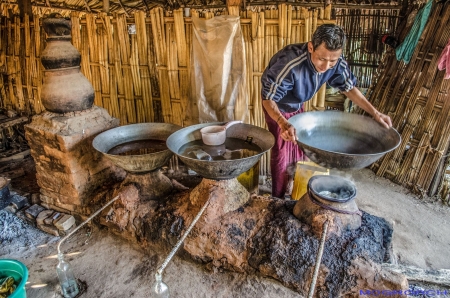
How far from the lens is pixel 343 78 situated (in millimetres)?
2744

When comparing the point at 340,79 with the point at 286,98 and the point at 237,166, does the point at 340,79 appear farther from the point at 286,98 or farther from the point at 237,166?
the point at 237,166

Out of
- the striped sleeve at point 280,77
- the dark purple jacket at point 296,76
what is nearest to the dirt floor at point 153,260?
the dark purple jacket at point 296,76

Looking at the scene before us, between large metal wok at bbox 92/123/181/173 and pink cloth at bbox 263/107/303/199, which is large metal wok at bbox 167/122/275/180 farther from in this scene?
pink cloth at bbox 263/107/303/199

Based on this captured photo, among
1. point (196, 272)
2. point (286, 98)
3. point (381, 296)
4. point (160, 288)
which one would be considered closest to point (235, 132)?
point (286, 98)

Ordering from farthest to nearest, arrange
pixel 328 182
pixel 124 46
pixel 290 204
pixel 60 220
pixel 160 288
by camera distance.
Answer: pixel 124 46
pixel 60 220
pixel 290 204
pixel 328 182
pixel 160 288

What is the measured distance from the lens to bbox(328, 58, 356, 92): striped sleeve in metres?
2.69

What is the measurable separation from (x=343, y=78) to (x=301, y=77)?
18.1 inches

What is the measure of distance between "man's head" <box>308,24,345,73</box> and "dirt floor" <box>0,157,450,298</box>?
1.48m

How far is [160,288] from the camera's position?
1.75 meters

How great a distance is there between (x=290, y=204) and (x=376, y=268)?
82cm

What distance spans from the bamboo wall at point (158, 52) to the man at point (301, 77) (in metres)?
0.78

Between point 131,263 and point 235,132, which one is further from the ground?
point 235,132

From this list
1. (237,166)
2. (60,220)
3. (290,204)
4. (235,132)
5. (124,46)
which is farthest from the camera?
(124,46)

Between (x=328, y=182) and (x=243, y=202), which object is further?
(x=243, y=202)
